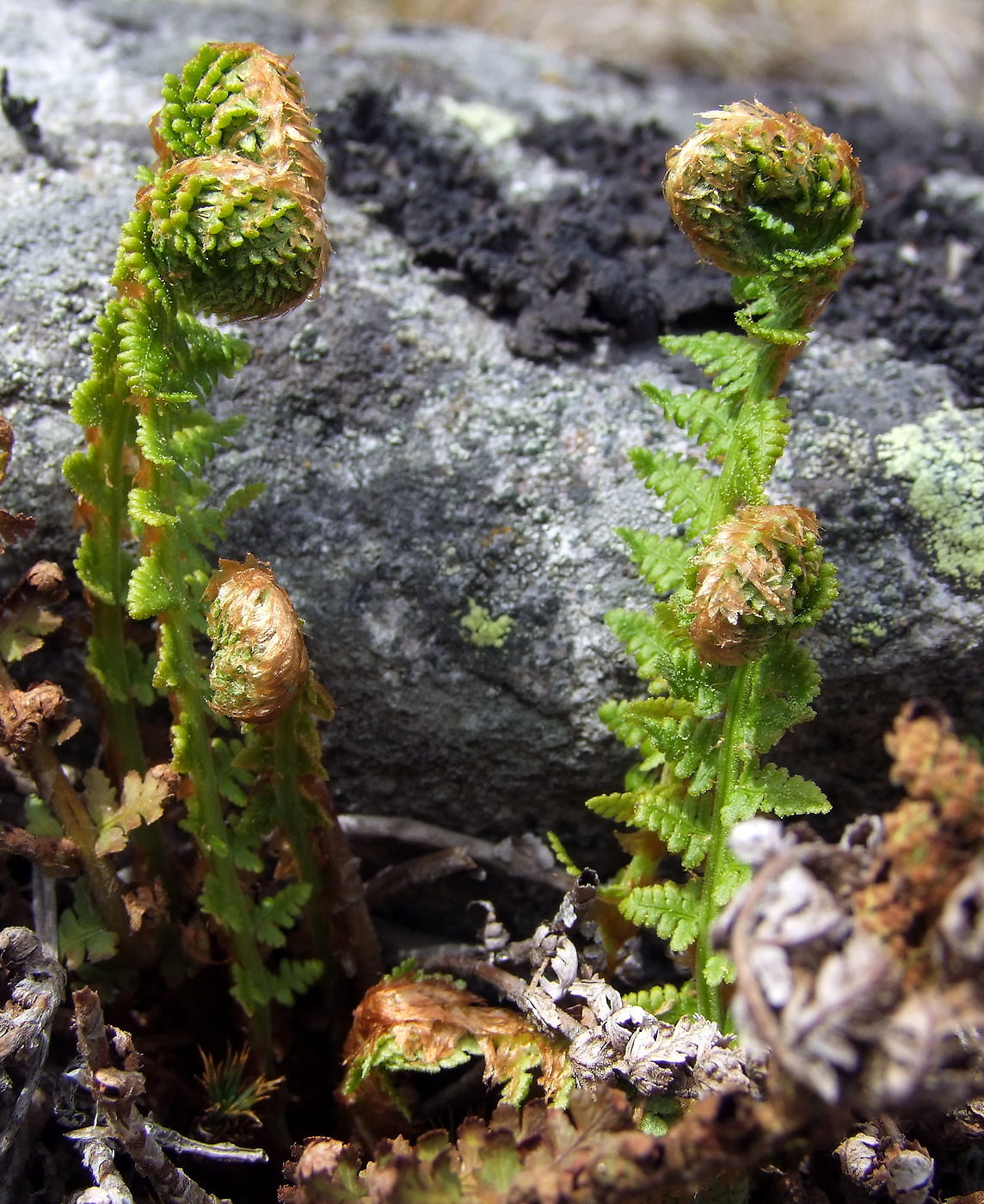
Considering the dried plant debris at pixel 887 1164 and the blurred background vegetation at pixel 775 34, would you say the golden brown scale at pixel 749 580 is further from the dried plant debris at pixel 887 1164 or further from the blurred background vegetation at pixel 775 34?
the blurred background vegetation at pixel 775 34

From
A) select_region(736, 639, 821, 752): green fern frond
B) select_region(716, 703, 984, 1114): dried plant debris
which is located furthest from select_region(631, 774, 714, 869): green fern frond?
select_region(716, 703, 984, 1114): dried plant debris

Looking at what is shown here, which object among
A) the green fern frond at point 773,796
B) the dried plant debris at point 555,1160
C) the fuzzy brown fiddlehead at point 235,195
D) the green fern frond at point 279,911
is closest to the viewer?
the dried plant debris at point 555,1160

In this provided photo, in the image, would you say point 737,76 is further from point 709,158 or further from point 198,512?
point 198,512

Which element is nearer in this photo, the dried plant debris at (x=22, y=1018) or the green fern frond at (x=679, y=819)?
the dried plant debris at (x=22, y=1018)

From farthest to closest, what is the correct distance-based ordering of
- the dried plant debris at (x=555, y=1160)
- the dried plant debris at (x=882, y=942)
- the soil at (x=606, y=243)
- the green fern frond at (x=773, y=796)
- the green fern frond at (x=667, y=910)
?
the soil at (x=606, y=243), the green fern frond at (x=667, y=910), the green fern frond at (x=773, y=796), the dried plant debris at (x=555, y=1160), the dried plant debris at (x=882, y=942)

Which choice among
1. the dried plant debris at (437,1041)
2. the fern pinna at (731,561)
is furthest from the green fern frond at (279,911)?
the fern pinna at (731,561)

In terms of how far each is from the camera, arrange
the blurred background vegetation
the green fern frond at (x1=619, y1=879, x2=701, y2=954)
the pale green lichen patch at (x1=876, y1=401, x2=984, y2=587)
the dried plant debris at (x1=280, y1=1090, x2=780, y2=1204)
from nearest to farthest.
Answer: the dried plant debris at (x1=280, y1=1090, x2=780, y2=1204) < the green fern frond at (x1=619, y1=879, x2=701, y2=954) < the pale green lichen patch at (x1=876, y1=401, x2=984, y2=587) < the blurred background vegetation

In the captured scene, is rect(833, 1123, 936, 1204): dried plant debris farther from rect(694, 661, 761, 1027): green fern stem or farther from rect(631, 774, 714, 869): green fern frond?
rect(631, 774, 714, 869): green fern frond
